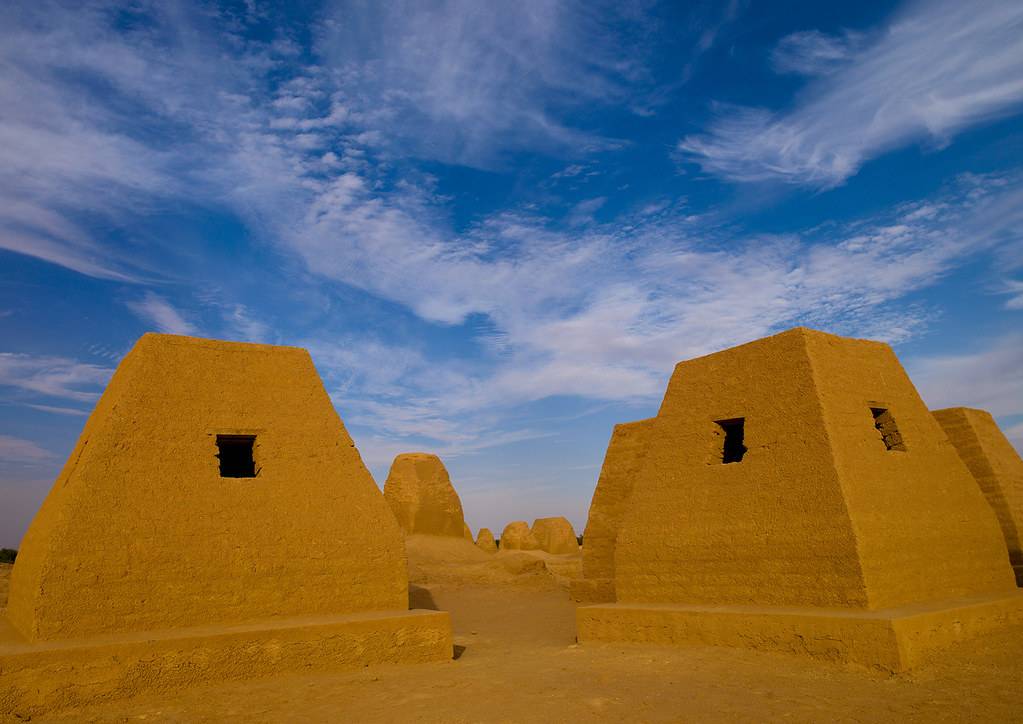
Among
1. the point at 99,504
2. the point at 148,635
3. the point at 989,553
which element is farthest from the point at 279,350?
the point at 989,553

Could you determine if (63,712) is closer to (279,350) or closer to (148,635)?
(148,635)

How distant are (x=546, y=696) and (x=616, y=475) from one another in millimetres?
7244

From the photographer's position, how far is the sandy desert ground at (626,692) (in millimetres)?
6172

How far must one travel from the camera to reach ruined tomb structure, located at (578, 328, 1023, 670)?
8.11 meters

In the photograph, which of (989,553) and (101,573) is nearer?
(101,573)

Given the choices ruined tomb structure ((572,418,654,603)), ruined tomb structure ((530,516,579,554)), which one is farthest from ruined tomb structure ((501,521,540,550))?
ruined tomb structure ((572,418,654,603))

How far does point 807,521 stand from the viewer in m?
8.77

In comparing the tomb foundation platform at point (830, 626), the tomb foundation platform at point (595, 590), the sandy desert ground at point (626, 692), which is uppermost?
the tomb foundation platform at point (595, 590)

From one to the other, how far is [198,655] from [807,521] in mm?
7473

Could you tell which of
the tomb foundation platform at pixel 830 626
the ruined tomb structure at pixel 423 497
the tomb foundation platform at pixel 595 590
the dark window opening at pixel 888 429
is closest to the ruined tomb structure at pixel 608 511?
the tomb foundation platform at pixel 595 590

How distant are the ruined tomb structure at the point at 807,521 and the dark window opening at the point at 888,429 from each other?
0.02 metres

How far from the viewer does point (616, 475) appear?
14.0 metres

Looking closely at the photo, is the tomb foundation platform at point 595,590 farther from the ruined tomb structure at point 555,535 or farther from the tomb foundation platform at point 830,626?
the ruined tomb structure at point 555,535

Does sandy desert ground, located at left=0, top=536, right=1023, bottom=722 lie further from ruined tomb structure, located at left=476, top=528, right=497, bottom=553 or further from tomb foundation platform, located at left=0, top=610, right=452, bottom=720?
ruined tomb structure, located at left=476, top=528, right=497, bottom=553
